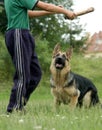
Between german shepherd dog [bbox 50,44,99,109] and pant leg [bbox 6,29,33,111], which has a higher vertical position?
pant leg [bbox 6,29,33,111]

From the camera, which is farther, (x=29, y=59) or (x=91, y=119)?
(x=29, y=59)

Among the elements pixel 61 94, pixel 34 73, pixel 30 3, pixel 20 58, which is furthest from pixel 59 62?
pixel 30 3

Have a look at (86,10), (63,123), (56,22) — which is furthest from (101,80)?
(63,123)

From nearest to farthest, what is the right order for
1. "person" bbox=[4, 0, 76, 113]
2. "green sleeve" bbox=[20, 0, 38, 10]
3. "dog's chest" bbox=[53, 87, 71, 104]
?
"green sleeve" bbox=[20, 0, 38, 10] < "person" bbox=[4, 0, 76, 113] < "dog's chest" bbox=[53, 87, 71, 104]

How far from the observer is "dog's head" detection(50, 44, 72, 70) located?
34.0 feet

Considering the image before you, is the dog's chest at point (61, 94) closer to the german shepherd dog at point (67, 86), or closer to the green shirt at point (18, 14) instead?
the german shepherd dog at point (67, 86)

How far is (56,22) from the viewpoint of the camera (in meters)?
37.2

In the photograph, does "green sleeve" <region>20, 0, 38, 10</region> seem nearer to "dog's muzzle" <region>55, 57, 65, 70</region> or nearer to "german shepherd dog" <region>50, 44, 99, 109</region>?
"german shepherd dog" <region>50, 44, 99, 109</region>

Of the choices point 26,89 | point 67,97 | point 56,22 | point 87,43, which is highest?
point 26,89

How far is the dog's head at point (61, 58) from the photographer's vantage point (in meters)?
10.4

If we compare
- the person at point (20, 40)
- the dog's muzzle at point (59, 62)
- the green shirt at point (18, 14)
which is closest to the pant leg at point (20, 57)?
the person at point (20, 40)

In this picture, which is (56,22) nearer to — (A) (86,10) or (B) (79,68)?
(B) (79,68)

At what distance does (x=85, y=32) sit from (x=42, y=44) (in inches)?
440

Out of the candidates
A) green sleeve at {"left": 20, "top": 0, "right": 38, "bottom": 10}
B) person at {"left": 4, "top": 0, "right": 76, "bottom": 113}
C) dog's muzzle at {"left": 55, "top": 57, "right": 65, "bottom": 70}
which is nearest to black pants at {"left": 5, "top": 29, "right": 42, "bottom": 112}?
person at {"left": 4, "top": 0, "right": 76, "bottom": 113}
